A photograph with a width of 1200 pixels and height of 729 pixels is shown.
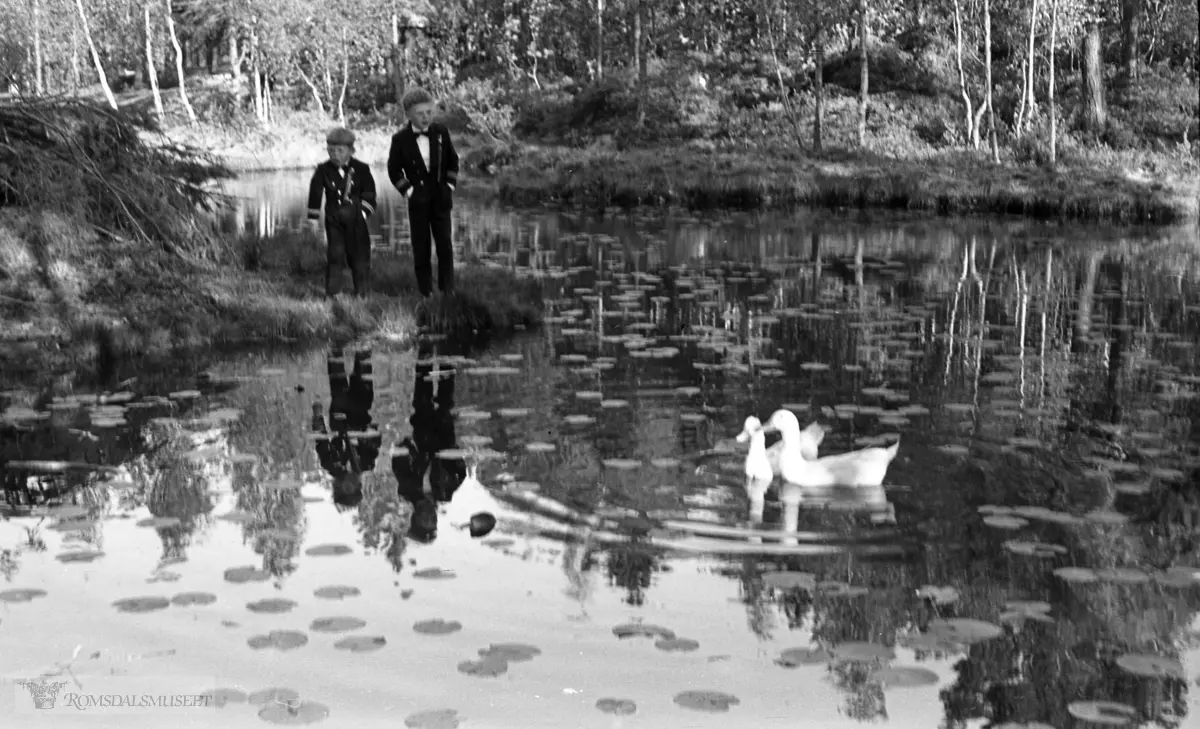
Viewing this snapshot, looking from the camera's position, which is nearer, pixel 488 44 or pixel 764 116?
pixel 764 116

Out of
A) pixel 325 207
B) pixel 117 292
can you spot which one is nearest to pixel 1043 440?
pixel 325 207

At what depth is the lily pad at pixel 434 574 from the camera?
643 centimetres

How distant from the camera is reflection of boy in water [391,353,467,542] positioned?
24.7 ft

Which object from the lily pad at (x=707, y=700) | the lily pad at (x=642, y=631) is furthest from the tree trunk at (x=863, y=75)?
the lily pad at (x=707, y=700)

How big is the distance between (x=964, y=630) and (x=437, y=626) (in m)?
2.10

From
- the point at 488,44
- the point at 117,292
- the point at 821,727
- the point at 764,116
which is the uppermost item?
the point at 488,44

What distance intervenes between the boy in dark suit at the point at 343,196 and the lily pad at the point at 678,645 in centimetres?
769

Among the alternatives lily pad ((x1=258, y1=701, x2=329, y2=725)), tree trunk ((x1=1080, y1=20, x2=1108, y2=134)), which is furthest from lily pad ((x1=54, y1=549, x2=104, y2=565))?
tree trunk ((x1=1080, y1=20, x2=1108, y2=134))

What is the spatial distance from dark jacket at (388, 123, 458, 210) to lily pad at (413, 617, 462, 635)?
24.9 feet

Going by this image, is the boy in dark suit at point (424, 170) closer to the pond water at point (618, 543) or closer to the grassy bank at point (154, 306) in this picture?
the grassy bank at point (154, 306)

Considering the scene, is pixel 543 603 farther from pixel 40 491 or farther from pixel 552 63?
pixel 552 63

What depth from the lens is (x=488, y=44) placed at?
73.0 m

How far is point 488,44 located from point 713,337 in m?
61.7

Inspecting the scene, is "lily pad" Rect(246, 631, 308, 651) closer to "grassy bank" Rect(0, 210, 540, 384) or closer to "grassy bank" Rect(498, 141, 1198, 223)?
"grassy bank" Rect(0, 210, 540, 384)
